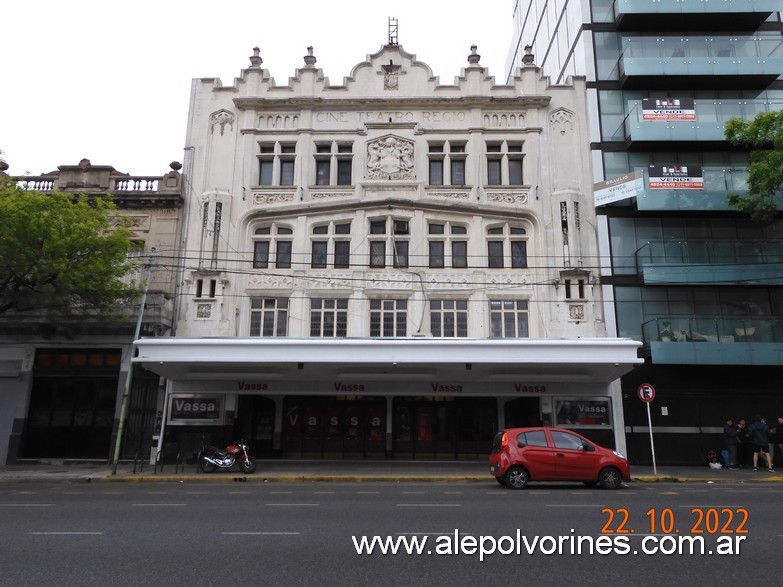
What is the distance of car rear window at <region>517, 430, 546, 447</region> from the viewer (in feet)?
47.9

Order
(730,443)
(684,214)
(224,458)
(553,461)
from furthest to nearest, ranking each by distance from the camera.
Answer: (684,214)
(730,443)
(224,458)
(553,461)

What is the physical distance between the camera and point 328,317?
Answer: 22.9 meters

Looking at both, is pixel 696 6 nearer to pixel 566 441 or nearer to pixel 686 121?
pixel 686 121

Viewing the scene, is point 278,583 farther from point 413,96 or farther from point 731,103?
point 731,103

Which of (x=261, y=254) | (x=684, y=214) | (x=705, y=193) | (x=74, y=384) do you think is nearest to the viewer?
(x=74, y=384)

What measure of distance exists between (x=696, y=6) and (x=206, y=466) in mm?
26235

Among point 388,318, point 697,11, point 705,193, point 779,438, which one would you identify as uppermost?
point 697,11

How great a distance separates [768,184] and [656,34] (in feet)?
31.0

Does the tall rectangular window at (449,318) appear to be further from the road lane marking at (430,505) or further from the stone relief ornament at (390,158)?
the road lane marking at (430,505)

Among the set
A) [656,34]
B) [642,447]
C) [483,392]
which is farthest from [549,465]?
[656,34]

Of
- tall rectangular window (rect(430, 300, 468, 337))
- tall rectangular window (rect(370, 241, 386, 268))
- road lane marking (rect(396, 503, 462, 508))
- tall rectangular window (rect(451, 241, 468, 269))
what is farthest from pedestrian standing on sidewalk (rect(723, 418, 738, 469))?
tall rectangular window (rect(370, 241, 386, 268))

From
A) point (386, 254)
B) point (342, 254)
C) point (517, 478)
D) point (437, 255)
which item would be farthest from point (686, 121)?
point (517, 478)

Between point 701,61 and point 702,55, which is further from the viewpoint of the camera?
point 702,55

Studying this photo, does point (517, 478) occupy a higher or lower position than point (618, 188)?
lower
